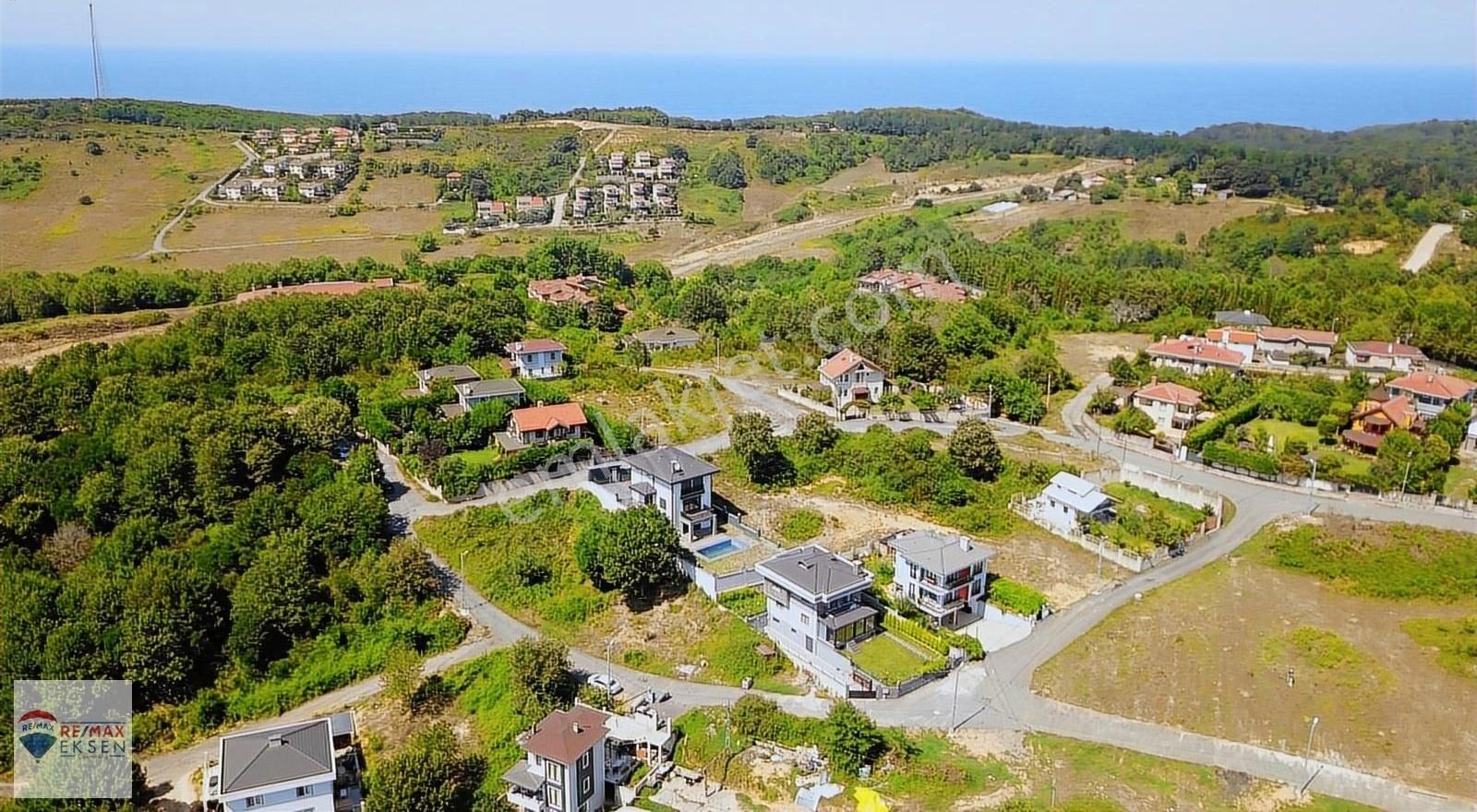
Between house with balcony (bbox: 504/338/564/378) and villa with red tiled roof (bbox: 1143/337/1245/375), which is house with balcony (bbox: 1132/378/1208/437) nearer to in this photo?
villa with red tiled roof (bbox: 1143/337/1245/375)

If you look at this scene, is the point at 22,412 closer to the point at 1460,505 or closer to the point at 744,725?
the point at 744,725

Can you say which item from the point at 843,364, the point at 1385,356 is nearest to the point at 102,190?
the point at 843,364

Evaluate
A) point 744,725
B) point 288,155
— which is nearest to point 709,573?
point 744,725

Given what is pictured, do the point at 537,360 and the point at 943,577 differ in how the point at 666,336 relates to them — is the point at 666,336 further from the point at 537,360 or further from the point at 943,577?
the point at 943,577

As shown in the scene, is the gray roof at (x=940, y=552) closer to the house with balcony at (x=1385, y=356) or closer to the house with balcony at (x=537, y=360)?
the house with balcony at (x=537, y=360)

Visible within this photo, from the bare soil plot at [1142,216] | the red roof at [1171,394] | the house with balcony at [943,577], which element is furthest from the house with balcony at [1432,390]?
the bare soil plot at [1142,216]
